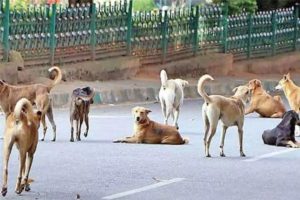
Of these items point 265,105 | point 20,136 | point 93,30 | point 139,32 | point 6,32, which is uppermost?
point 20,136

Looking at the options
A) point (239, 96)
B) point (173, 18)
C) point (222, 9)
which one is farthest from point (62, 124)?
point (222, 9)

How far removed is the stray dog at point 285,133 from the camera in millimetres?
15477

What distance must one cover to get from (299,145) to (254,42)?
55.3ft

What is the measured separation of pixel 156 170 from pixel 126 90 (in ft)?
37.6

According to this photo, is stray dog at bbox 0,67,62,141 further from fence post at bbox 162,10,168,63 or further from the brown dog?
fence post at bbox 162,10,168,63

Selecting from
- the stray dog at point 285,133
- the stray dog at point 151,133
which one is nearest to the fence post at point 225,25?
the stray dog at point 285,133

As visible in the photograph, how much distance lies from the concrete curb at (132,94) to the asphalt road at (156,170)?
425 centimetres

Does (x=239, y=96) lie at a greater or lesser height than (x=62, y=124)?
greater

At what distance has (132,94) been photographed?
80.2 ft

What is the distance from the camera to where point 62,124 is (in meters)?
18.6

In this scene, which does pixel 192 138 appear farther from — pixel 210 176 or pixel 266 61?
pixel 266 61

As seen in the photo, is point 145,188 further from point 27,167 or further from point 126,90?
point 126,90

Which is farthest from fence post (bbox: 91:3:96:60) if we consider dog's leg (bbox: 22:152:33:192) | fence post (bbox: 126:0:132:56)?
dog's leg (bbox: 22:152:33:192)

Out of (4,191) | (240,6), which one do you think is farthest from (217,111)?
(240,6)
